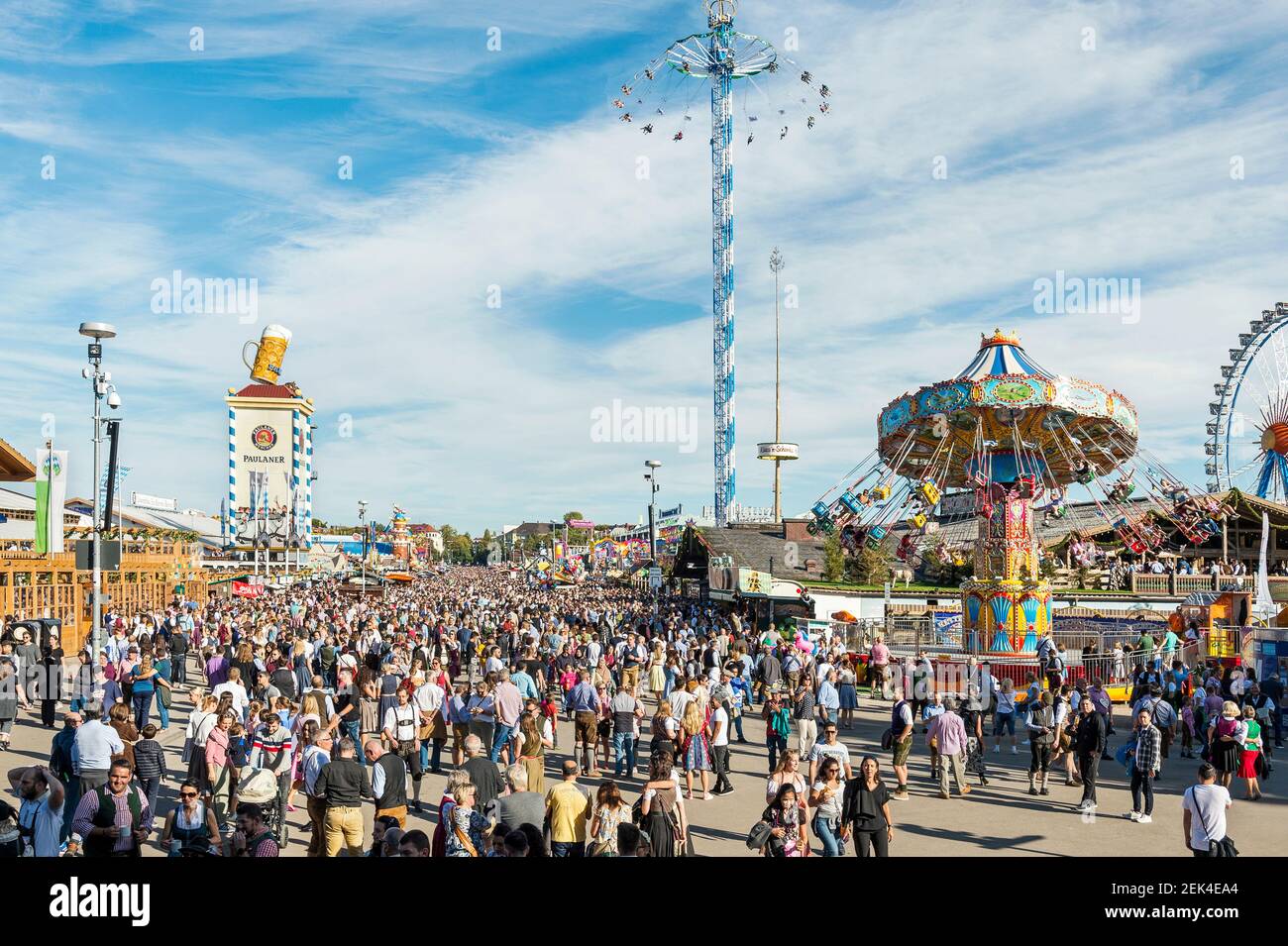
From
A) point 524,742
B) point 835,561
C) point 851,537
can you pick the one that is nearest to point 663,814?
point 524,742

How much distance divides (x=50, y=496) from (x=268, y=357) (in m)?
71.1

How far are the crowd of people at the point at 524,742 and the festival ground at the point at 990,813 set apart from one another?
22 cm

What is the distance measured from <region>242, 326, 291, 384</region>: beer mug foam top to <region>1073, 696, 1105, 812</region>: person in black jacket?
9206 centimetres

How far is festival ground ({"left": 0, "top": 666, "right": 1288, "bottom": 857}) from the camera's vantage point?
33.4 ft

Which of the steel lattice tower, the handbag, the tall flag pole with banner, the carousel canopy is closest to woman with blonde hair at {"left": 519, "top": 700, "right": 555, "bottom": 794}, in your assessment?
the handbag

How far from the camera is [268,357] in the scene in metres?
95.4

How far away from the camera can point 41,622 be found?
21500mm

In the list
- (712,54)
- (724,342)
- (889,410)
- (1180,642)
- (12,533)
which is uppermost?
(712,54)

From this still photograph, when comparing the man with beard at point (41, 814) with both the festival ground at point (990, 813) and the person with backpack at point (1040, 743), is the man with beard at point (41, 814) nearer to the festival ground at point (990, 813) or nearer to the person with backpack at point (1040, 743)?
the festival ground at point (990, 813)

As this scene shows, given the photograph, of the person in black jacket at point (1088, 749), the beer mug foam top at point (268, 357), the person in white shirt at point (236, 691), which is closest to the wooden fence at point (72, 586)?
the person in white shirt at point (236, 691)

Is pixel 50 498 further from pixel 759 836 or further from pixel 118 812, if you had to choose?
pixel 759 836
